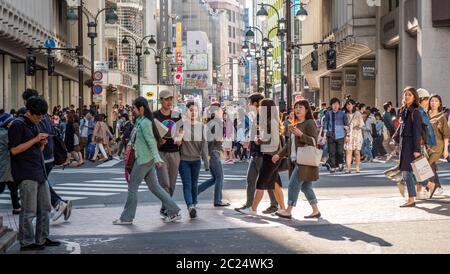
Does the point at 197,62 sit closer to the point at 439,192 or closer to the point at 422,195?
the point at 439,192

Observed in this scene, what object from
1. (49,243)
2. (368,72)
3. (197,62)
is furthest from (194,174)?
(197,62)

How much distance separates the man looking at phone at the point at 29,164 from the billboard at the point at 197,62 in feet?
520

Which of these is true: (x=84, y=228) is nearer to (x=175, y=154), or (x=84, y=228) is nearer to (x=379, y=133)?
(x=175, y=154)

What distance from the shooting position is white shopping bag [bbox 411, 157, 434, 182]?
47.6ft

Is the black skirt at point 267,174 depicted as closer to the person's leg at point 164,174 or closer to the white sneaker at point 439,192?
the person's leg at point 164,174

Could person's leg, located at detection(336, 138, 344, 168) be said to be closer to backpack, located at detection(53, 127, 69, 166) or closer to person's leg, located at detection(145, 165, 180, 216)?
person's leg, located at detection(145, 165, 180, 216)

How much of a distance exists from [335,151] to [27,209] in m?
14.2

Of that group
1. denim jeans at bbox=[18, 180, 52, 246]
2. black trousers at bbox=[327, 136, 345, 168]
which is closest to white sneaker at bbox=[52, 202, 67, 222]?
denim jeans at bbox=[18, 180, 52, 246]

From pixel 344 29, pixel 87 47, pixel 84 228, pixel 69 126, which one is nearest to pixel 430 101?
pixel 84 228

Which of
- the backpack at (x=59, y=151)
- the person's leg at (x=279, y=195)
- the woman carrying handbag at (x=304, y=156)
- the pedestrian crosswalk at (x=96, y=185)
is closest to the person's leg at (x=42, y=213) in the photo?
the backpack at (x=59, y=151)

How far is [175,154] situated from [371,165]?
45.8ft

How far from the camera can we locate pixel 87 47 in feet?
233

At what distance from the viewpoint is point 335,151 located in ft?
79.4

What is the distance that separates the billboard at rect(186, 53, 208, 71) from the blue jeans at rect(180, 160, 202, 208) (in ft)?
509
